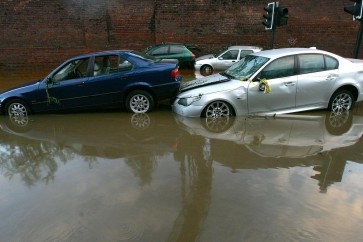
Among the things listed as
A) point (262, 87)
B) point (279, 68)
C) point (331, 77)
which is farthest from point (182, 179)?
point (331, 77)

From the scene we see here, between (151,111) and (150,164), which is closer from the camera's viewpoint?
(150,164)

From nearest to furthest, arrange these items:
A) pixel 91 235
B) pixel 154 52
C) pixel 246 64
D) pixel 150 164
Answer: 1. pixel 91 235
2. pixel 150 164
3. pixel 246 64
4. pixel 154 52

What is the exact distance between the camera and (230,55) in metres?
15.2

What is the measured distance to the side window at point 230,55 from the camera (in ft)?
49.7

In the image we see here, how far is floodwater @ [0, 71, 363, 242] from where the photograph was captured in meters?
3.47

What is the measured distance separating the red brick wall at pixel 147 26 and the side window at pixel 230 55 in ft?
6.99

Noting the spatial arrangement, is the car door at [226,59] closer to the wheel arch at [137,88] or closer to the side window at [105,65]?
the wheel arch at [137,88]

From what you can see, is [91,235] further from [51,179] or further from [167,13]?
[167,13]

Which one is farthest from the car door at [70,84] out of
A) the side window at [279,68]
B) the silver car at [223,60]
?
the silver car at [223,60]

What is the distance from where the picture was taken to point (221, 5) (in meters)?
16.7

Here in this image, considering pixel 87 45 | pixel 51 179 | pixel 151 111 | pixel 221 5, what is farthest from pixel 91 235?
pixel 221 5

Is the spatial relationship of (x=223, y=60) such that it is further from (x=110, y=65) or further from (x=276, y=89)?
(x=276, y=89)

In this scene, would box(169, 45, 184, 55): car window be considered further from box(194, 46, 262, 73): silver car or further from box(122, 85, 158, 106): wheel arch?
box(122, 85, 158, 106): wheel arch

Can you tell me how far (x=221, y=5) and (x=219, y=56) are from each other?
10.4 feet
